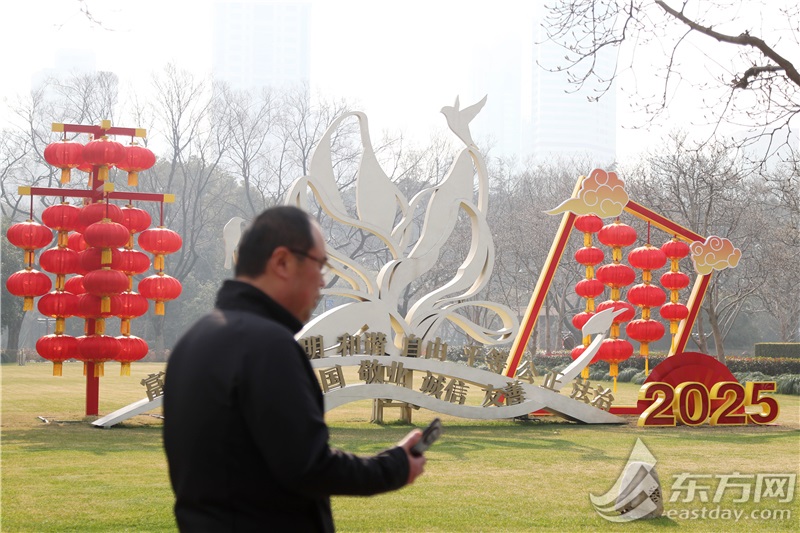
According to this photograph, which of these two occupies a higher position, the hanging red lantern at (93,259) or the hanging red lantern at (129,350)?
the hanging red lantern at (93,259)

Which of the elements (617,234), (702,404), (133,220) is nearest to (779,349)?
(617,234)

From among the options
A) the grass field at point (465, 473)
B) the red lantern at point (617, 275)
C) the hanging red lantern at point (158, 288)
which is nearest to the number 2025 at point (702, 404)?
the grass field at point (465, 473)

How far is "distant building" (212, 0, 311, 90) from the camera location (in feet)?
364

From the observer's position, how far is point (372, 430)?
42.3 feet

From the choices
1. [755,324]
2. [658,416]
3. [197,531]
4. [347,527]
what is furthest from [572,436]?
[755,324]

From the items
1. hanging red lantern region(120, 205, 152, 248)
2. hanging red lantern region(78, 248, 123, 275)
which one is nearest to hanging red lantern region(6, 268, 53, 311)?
hanging red lantern region(78, 248, 123, 275)

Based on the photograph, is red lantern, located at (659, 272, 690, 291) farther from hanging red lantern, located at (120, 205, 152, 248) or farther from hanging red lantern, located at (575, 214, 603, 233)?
hanging red lantern, located at (120, 205, 152, 248)

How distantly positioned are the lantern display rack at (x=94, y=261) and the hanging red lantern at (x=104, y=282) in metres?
0.01

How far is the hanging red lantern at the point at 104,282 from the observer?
13.1 meters

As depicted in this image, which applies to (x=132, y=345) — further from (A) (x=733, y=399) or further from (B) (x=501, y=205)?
(B) (x=501, y=205)

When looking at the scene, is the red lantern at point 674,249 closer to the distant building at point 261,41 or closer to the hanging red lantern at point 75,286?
the hanging red lantern at point 75,286

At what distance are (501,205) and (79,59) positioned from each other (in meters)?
42.2

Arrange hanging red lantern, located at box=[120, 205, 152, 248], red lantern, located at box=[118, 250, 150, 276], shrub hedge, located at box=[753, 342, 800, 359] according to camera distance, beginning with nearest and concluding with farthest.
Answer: red lantern, located at box=[118, 250, 150, 276], hanging red lantern, located at box=[120, 205, 152, 248], shrub hedge, located at box=[753, 342, 800, 359]

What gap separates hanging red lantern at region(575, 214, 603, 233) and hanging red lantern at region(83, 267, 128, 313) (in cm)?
754
